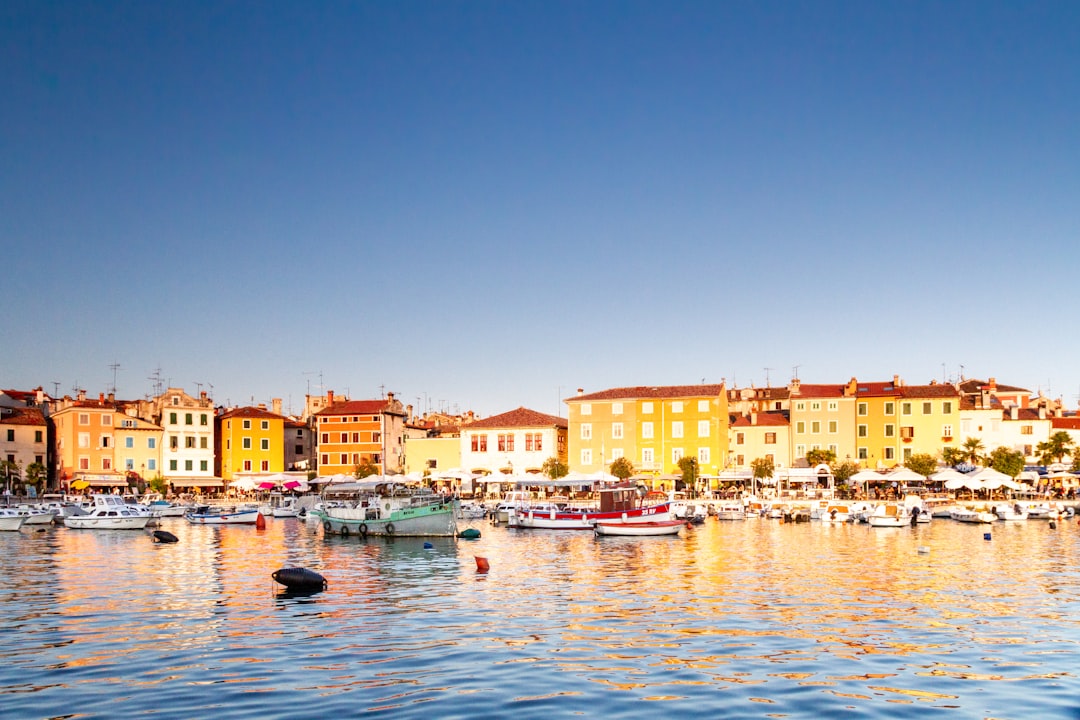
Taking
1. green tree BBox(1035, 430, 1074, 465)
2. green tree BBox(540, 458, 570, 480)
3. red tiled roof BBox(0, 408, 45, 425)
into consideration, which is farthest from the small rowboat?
red tiled roof BBox(0, 408, 45, 425)

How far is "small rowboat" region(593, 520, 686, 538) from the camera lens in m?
57.5

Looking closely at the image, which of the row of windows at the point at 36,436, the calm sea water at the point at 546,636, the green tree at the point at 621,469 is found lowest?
the calm sea water at the point at 546,636

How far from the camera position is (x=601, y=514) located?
6097 cm

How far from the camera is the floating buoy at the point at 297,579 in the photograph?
32031 millimetres

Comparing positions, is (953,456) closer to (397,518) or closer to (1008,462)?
(1008,462)

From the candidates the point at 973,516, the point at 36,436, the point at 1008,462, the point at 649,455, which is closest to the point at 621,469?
the point at 649,455

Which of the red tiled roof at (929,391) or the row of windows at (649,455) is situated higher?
the red tiled roof at (929,391)

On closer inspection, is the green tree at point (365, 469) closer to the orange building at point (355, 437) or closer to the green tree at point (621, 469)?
the orange building at point (355, 437)

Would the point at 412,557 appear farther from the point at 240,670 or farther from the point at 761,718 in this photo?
the point at 761,718

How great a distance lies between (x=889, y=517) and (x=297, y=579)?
44565mm

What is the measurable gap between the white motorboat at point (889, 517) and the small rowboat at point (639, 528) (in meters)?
14.9

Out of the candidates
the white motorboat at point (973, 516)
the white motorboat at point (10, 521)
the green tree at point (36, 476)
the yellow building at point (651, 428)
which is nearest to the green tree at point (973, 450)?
the white motorboat at point (973, 516)

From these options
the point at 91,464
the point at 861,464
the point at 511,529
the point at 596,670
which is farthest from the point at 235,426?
the point at 596,670

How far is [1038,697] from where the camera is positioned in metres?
18.6
